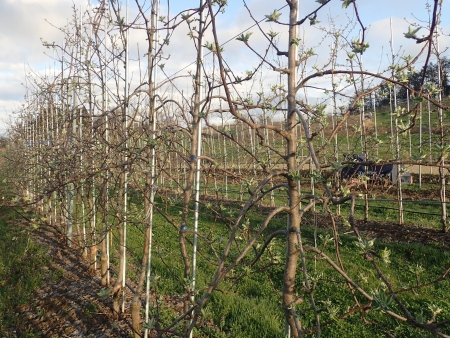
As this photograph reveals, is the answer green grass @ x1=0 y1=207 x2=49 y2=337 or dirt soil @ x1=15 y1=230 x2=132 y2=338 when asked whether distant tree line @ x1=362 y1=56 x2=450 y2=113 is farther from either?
green grass @ x1=0 y1=207 x2=49 y2=337

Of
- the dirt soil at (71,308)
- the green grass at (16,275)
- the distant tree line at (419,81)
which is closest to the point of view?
the distant tree line at (419,81)

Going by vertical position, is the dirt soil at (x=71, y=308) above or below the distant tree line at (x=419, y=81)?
below

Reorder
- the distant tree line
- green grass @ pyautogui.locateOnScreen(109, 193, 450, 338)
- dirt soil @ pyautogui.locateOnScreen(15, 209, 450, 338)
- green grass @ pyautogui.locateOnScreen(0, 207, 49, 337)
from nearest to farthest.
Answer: the distant tree line < green grass @ pyautogui.locateOnScreen(109, 193, 450, 338) < dirt soil @ pyautogui.locateOnScreen(15, 209, 450, 338) < green grass @ pyautogui.locateOnScreen(0, 207, 49, 337)

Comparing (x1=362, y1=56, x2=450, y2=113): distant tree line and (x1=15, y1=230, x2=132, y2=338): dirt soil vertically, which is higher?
(x1=362, y1=56, x2=450, y2=113): distant tree line

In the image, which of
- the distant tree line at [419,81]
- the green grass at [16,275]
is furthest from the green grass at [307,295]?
the green grass at [16,275]

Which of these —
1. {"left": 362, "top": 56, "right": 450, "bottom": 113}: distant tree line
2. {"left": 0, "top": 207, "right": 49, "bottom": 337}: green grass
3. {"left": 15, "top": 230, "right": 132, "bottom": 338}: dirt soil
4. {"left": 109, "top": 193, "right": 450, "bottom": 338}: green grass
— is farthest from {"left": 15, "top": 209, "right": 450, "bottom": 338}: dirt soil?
{"left": 362, "top": 56, "right": 450, "bottom": 113}: distant tree line

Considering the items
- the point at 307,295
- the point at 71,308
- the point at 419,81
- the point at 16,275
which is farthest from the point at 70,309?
the point at 419,81

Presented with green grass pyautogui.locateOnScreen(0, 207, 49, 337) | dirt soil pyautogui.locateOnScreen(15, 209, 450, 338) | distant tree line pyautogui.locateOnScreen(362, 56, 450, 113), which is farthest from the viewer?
green grass pyautogui.locateOnScreen(0, 207, 49, 337)

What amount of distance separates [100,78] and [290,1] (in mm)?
3265

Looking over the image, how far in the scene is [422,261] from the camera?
539cm

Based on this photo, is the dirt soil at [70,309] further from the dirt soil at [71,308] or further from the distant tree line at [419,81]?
the distant tree line at [419,81]

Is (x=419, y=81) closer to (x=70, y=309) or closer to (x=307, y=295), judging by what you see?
(x=307, y=295)

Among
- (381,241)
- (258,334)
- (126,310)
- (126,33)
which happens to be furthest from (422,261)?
(126,33)

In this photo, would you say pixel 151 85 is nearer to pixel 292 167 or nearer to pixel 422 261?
pixel 292 167
